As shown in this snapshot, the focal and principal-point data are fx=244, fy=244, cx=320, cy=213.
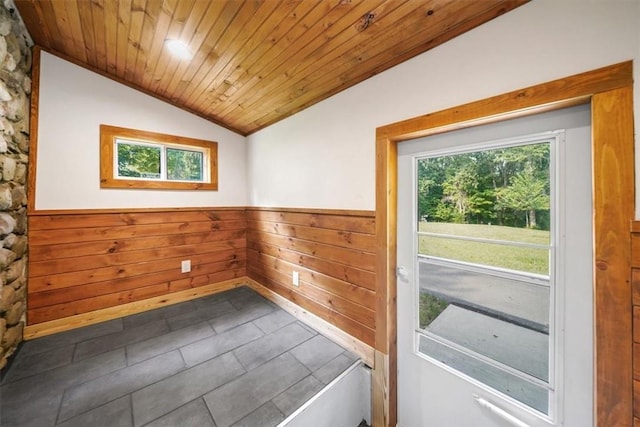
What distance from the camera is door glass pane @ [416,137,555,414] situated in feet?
3.71

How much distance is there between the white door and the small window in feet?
7.50

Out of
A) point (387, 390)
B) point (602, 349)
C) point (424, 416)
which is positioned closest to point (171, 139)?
point (387, 390)

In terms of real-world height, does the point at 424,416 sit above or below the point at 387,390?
below

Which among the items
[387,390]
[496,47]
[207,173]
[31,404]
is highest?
[496,47]

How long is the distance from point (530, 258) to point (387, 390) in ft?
3.85

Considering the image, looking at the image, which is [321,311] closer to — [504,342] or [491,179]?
[504,342]

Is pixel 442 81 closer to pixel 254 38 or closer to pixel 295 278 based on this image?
pixel 254 38

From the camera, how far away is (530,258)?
115 centimetres

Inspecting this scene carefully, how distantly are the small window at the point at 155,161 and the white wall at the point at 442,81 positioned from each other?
0.98 meters

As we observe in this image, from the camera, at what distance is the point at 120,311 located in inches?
91.0

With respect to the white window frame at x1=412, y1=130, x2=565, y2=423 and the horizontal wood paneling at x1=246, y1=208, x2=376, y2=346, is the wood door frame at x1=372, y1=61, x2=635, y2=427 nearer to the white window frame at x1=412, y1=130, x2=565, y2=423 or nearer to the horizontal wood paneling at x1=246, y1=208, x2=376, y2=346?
the white window frame at x1=412, y1=130, x2=565, y2=423

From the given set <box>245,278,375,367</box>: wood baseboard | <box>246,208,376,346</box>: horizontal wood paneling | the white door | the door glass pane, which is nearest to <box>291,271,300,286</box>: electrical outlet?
<box>246,208,376,346</box>: horizontal wood paneling

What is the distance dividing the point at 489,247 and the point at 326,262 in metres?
1.14

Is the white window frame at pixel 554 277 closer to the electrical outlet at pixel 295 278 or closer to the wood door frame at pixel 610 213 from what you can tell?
the wood door frame at pixel 610 213
